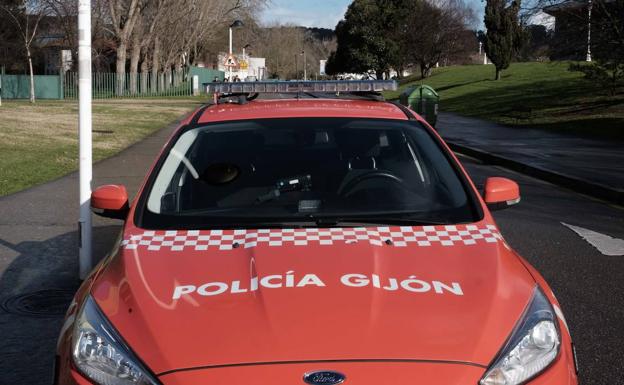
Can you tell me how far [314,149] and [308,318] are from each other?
179 cm

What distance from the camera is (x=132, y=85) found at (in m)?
52.8

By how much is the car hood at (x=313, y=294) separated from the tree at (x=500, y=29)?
140 feet

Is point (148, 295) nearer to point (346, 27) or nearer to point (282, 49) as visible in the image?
point (346, 27)

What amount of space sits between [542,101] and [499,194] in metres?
28.1

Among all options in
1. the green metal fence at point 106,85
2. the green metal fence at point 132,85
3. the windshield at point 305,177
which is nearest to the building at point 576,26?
the windshield at point 305,177

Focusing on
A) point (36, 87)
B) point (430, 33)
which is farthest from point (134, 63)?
point (430, 33)

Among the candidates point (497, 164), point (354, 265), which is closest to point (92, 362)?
point (354, 265)

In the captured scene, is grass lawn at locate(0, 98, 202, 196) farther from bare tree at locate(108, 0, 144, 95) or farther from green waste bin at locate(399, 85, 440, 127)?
bare tree at locate(108, 0, 144, 95)

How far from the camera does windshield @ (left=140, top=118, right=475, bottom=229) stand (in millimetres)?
3697

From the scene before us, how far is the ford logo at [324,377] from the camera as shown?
243cm

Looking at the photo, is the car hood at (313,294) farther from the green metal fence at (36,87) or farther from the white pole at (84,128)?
the green metal fence at (36,87)

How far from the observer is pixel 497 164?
15.7 metres

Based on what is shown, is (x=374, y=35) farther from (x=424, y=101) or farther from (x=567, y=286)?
(x=567, y=286)

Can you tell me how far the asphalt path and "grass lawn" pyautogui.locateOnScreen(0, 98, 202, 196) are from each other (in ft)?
17.6
